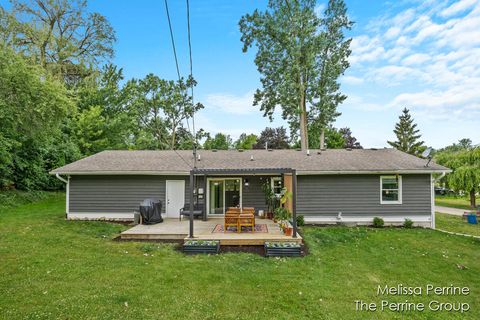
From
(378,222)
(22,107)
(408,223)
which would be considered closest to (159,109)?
(22,107)

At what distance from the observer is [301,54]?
55.8ft

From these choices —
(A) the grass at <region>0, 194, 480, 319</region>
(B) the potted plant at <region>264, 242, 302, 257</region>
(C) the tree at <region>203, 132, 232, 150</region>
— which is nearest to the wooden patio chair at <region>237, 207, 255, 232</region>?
(B) the potted plant at <region>264, 242, 302, 257</region>

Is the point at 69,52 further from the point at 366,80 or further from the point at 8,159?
the point at 366,80

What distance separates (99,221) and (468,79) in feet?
63.3

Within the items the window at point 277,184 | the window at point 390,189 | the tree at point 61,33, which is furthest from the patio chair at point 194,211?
the tree at point 61,33

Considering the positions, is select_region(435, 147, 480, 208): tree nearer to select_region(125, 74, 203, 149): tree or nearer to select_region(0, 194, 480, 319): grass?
select_region(0, 194, 480, 319): grass

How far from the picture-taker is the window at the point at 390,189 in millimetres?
10211

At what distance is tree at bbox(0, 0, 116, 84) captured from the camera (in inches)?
615

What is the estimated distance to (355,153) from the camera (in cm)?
1271

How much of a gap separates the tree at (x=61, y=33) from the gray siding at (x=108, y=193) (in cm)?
1007

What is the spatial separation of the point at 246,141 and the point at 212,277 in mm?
28609

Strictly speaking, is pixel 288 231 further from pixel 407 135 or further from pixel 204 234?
pixel 407 135

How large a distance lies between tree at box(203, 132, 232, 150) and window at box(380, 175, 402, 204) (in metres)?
22.6

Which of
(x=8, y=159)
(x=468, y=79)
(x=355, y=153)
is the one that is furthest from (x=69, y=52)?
(x=468, y=79)
